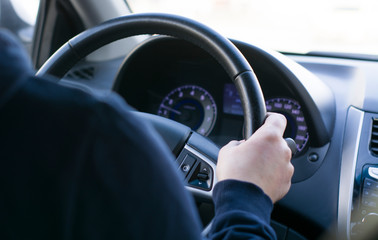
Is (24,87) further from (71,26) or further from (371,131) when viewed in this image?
(71,26)

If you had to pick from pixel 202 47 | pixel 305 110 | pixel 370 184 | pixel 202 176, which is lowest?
pixel 370 184

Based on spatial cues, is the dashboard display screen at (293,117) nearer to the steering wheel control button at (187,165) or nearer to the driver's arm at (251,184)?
the steering wheel control button at (187,165)

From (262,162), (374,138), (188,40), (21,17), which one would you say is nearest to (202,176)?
(188,40)

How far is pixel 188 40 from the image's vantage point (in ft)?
3.15

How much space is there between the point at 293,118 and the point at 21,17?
1.38 meters

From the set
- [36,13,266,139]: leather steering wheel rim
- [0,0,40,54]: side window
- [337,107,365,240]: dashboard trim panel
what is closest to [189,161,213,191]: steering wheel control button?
[36,13,266,139]: leather steering wheel rim

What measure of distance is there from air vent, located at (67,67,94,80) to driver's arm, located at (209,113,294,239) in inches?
55.6

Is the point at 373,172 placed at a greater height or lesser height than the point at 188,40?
lesser

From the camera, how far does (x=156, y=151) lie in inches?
17.9

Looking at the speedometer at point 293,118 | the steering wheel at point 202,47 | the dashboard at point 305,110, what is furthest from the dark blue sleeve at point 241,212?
the speedometer at point 293,118

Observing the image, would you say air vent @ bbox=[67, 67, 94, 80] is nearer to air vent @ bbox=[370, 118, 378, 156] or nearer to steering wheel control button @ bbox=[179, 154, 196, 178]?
steering wheel control button @ bbox=[179, 154, 196, 178]

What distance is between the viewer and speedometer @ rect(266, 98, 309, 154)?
58.7 inches

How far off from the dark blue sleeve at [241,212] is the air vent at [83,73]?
149 cm

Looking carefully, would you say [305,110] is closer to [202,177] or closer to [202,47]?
Result: [202,177]
